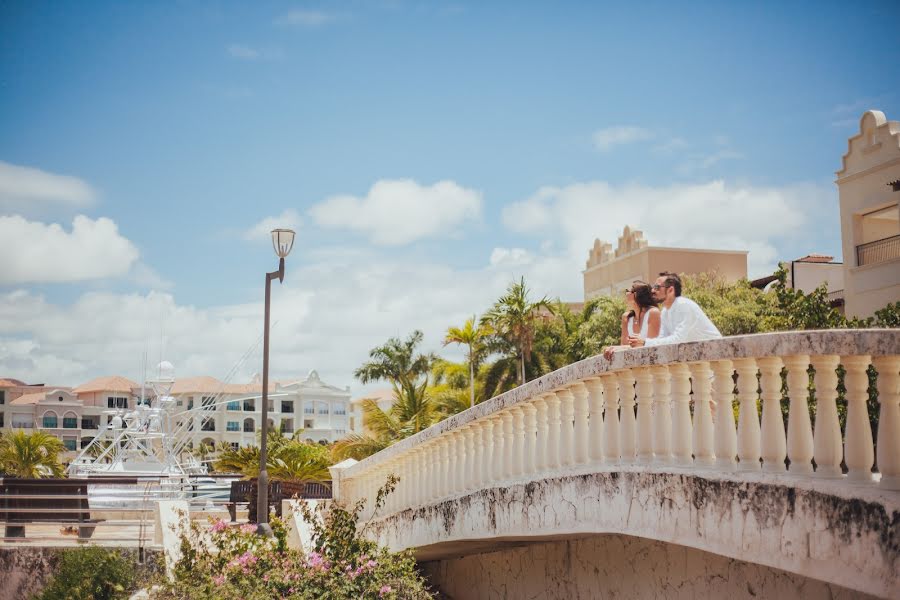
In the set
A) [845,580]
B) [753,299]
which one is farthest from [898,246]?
[845,580]

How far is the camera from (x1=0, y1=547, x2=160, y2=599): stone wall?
1375cm

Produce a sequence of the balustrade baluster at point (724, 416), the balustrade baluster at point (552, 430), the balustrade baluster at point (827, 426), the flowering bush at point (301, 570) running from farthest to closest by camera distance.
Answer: the flowering bush at point (301, 570) → the balustrade baluster at point (552, 430) → the balustrade baluster at point (724, 416) → the balustrade baluster at point (827, 426)

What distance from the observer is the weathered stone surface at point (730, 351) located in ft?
15.7

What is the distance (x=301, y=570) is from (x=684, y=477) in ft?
15.5

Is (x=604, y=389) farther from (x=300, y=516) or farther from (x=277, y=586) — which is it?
(x=300, y=516)

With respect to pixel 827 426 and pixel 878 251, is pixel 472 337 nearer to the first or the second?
pixel 878 251

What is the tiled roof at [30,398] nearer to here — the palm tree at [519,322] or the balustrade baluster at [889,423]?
the palm tree at [519,322]

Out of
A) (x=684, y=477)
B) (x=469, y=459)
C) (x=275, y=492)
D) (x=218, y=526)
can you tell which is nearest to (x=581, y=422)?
(x=684, y=477)

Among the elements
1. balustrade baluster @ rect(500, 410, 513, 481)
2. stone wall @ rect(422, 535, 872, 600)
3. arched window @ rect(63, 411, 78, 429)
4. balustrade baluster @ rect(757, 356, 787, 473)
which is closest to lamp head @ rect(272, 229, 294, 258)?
stone wall @ rect(422, 535, 872, 600)

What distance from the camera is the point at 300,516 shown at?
13.4m

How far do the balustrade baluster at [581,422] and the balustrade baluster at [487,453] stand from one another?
1641 millimetres

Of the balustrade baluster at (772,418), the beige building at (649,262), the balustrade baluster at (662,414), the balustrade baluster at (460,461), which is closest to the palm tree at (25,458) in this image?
the beige building at (649,262)

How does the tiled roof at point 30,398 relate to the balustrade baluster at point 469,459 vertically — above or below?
above

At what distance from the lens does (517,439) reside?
8.57 meters
